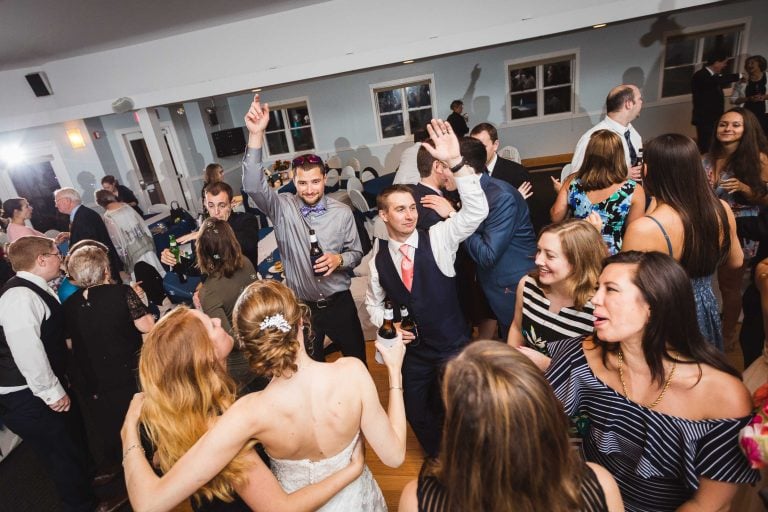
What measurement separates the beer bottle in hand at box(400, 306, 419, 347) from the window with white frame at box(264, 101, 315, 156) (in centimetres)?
Result: 1039

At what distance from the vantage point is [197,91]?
5.15m

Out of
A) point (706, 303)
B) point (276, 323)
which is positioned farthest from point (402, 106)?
point (276, 323)

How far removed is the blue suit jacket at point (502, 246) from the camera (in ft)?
7.75

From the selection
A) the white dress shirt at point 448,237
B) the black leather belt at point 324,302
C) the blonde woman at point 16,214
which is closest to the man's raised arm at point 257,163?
the black leather belt at point 324,302

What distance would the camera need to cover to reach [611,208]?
102 inches

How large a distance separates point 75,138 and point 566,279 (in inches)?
409

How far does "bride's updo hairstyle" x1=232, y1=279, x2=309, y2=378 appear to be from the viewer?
4.33 ft

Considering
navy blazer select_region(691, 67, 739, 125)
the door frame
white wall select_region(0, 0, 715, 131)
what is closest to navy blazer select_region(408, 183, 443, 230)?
white wall select_region(0, 0, 715, 131)

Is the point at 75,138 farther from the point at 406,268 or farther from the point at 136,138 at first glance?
the point at 406,268

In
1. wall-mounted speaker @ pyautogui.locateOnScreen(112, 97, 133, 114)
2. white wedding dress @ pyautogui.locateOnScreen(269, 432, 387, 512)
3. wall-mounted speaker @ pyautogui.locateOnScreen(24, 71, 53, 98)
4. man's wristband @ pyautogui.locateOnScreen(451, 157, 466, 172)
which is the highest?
wall-mounted speaker @ pyautogui.locateOnScreen(24, 71, 53, 98)

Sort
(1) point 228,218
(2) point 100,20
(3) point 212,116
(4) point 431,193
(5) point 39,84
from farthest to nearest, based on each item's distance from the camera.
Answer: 1. (3) point 212,116
2. (5) point 39,84
3. (2) point 100,20
4. (1) point 228,218
5. (4) point 431,193

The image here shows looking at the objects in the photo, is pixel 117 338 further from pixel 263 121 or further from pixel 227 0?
pixel 227 0

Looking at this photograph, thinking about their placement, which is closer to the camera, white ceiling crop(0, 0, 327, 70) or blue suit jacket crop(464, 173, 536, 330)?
blue suit jacket crop(464, 173, 536, 330)

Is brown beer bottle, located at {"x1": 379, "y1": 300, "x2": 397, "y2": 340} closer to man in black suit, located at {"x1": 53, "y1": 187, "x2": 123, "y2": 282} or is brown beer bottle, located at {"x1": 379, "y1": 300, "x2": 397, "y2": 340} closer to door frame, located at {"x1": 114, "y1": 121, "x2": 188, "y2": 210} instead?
man in black suit, located at {"x1": 53, "y1": 187, "x2": 123, "y2": 282}
